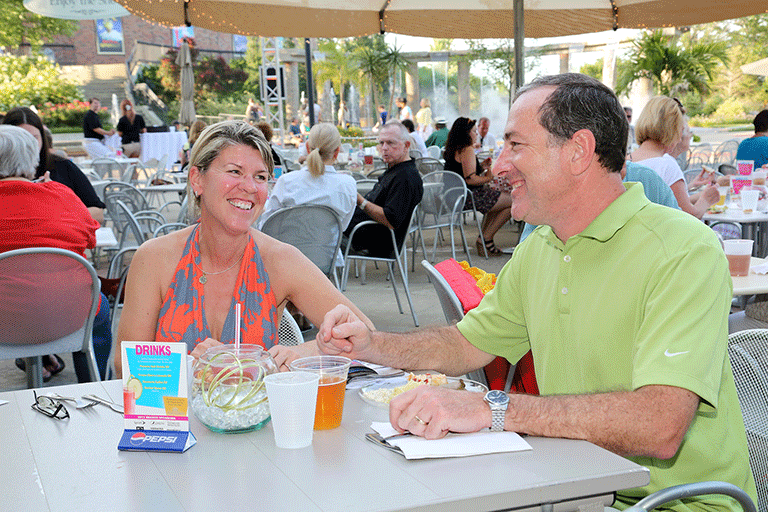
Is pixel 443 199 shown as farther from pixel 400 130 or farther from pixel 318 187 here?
pixel 318 187

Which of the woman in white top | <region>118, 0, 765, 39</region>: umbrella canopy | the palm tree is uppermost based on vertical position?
the palm tree

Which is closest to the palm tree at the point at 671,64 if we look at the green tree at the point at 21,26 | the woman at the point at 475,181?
the woman at the point at 475,181

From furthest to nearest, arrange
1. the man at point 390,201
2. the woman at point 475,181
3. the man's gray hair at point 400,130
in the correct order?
the woman at point 475,181
the man's gray hair at point 400,130
the man at point 390,201

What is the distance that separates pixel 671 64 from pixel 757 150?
40.2 feet

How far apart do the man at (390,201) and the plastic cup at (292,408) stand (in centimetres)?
420

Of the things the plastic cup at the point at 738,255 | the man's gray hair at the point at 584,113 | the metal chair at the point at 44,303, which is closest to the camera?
the man's gray hair at the point at 584,113

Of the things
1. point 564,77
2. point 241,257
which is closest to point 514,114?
point 564,77

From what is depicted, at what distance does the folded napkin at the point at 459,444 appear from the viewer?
1192mm

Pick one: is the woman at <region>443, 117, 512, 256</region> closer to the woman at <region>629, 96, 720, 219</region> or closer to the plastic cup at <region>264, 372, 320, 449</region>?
the woman at <region>629, 96, 720, 219</region>

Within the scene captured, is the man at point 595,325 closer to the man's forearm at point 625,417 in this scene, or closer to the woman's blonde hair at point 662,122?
the man's forearm at point 625,417

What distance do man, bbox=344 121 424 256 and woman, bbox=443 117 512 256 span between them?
2246mm

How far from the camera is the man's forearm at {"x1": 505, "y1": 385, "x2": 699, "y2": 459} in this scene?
1295 mm

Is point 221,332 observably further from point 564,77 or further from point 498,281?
point 564,77

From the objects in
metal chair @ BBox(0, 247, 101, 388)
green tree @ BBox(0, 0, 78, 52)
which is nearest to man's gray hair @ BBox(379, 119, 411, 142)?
metal chair @ BBox(0, 247, 101, 388)
